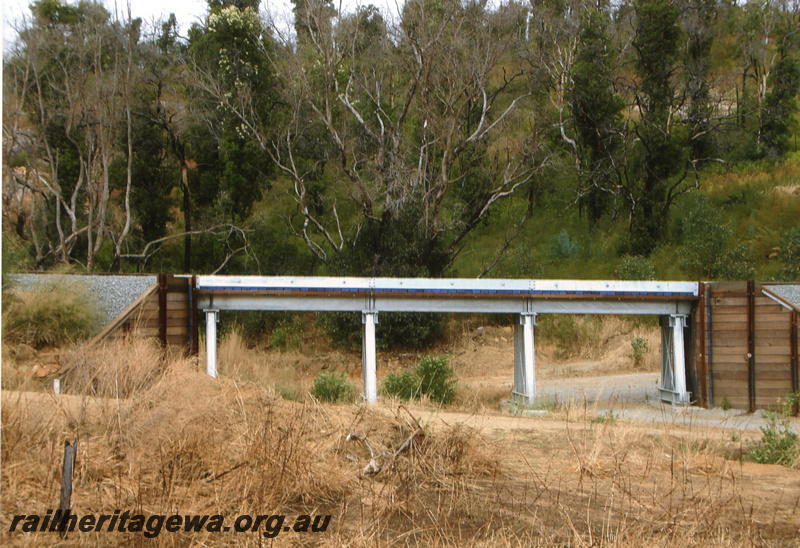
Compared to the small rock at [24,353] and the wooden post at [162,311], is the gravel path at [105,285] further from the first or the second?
the small rock at [24,353]

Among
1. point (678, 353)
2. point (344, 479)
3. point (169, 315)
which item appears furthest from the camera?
point (678, 353)

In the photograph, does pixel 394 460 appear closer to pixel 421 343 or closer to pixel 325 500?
pixel 325 500

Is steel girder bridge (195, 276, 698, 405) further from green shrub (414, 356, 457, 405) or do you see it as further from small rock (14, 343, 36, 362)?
small rock (14, 343, 36, 362)

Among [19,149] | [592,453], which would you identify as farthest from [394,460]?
[19,149]

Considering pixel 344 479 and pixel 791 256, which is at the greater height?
pixel 791 256

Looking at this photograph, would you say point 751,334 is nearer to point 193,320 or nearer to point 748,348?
point 748,348

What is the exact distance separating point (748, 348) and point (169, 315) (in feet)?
43.0

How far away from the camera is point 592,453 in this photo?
25.9 ft

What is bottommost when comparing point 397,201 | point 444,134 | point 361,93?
point 397,201

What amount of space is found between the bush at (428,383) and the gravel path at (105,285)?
20.1 feet

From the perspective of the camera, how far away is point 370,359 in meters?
16.9

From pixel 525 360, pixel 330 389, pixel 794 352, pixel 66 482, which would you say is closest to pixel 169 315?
pixel 330 389

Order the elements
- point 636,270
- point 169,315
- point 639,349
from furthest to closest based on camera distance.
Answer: point 636,270, point 639,349, point 169,315

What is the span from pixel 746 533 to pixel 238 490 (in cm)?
401
